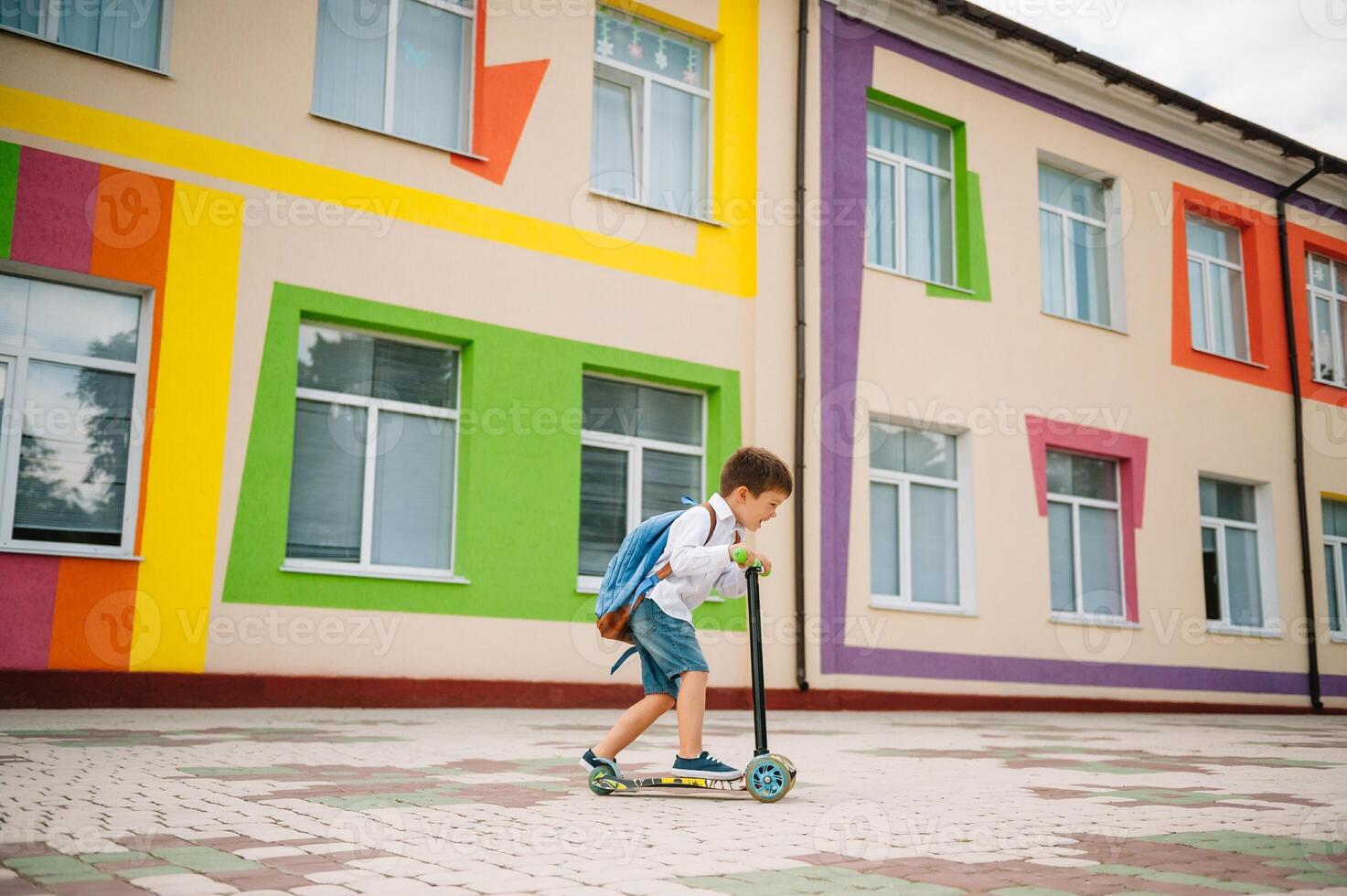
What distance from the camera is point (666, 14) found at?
1254 centimetres

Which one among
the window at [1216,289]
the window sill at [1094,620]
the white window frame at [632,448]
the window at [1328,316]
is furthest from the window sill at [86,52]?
the window at [1328,316]

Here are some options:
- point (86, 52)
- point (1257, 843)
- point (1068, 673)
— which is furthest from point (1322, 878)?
point (1068, 673)

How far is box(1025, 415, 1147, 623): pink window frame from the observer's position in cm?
1483

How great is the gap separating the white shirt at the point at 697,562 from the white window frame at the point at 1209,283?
14.2 meters

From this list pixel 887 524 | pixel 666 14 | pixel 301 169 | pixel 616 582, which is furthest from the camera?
pixel 887 524

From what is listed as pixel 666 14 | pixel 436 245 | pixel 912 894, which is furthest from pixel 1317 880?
pixel 666 14

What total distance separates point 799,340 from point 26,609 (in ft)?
24.4

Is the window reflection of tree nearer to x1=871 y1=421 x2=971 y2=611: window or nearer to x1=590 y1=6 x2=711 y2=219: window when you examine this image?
x1=590 y1=6 x2=711 y2=219: window

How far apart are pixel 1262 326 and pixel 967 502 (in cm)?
680

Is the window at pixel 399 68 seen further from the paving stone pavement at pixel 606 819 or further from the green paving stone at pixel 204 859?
the green paving stone at pixel 204 859

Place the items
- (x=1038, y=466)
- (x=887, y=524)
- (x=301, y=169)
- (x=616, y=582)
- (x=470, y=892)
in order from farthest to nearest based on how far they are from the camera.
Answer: (x=1038, y=466) → (x=887, y=524) → (x=301, y=169) → (x=616, y=582) → (x=470, y=892)

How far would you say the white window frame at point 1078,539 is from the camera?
49.3 ft

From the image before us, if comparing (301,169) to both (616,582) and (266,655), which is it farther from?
(616,582)

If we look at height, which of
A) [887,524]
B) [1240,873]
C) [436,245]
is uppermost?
[436,245]
